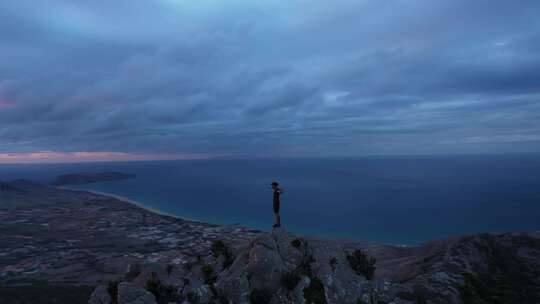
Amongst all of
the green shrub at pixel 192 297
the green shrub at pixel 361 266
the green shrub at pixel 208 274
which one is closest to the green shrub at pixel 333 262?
the green shrub at pixel 361 266

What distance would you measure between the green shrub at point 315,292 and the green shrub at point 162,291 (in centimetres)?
970

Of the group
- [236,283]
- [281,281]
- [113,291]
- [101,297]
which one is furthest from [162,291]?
[281,281]

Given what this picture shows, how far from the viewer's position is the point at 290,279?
2566cm

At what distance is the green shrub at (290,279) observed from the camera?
1001 inches

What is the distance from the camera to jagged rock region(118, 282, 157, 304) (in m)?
23.8

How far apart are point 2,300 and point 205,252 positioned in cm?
7474

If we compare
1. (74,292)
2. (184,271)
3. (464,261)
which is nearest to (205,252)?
(74,292)

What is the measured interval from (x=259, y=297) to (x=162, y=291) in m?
7.53

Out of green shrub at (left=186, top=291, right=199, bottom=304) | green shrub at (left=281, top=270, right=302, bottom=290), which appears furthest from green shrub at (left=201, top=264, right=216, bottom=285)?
green shrub at (left=281, top=270, right=302, bottom=290)

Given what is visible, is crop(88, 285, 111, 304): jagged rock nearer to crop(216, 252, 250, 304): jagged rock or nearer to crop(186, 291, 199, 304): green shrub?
crop(186, 291, 199, 304): green shrub

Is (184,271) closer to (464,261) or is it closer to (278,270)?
(278,270)

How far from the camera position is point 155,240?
168875 mm

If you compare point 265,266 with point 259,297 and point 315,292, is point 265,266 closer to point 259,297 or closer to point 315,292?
point 259,297

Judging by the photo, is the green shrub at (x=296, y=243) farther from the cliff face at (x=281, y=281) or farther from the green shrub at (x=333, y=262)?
the green shrub at (x=333, y=262)
